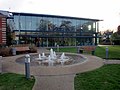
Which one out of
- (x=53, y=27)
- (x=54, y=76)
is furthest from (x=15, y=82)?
(x=53, y=27)

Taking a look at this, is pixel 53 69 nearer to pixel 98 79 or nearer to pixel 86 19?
pixel 98 79

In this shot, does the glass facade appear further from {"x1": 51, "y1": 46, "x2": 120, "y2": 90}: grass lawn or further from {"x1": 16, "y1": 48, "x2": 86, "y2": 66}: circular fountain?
{"x1": 51, "y1": 46, "x2": 120, "y2": 90}: grass lawn

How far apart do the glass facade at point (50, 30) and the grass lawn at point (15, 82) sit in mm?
34241

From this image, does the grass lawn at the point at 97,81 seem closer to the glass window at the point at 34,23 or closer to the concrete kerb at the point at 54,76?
the concrete kerb at the point at 54,76

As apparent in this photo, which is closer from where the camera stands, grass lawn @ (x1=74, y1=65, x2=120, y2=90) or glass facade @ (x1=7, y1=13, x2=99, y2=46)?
grass lawn @ (x1=74, y1=65, x2=120, y2=90)

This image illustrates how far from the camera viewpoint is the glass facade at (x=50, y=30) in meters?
46.5

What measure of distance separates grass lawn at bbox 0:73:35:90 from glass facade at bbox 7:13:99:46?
34241 mm

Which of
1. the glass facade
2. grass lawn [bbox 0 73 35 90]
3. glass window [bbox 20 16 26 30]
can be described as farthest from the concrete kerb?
glass window [bbox 20 16 26 30]

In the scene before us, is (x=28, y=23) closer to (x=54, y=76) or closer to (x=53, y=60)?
(x=53, y=60)

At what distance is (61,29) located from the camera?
165ft

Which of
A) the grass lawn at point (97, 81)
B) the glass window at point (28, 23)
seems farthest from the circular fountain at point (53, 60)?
the glass window at point (28, 23)

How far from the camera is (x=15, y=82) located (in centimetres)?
967

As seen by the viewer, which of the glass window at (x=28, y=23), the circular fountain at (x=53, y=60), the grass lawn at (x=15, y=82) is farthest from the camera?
the glass window at (x=28, y=23)

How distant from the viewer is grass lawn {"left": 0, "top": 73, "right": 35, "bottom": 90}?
8820 millimetres
